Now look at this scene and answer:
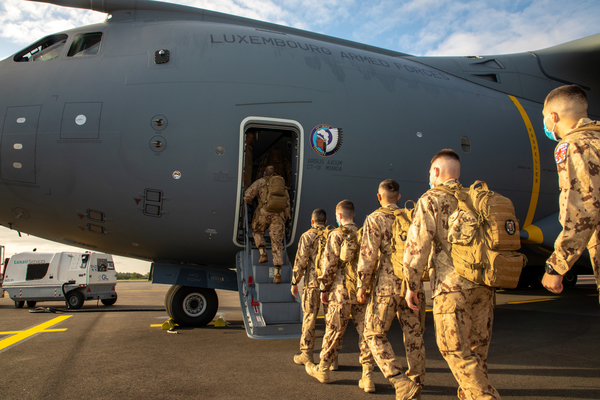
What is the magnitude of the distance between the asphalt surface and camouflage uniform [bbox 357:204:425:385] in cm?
49

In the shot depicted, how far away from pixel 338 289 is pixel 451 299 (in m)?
1.93

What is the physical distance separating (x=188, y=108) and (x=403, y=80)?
4.24 metres

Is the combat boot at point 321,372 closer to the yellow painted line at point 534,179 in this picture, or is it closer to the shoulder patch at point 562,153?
the shoulder patch at point 562,153

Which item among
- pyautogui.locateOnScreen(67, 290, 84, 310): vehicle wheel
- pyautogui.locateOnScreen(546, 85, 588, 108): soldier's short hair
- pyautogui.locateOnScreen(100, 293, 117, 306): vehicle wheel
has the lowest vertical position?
pyautogui.locateOnScreen(100, 293, 117, 306): vehicle wheel

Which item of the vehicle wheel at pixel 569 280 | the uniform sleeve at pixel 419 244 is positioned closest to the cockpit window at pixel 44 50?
the uniform sleeve at pixel 419 244

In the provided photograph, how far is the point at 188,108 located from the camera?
631 centimetres

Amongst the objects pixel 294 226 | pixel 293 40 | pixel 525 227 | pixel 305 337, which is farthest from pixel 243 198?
pixel 525 227

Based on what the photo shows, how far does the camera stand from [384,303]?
3930 mm

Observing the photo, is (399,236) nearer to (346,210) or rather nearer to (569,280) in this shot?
(346,210)

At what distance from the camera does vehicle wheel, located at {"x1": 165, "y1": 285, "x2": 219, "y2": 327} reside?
7.45m

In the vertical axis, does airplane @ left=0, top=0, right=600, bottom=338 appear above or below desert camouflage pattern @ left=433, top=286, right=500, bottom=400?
above

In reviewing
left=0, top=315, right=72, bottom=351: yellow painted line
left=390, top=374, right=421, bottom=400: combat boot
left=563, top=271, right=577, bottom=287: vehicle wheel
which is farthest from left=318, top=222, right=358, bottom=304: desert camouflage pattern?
left=563, top=271, right=577, bottom=287: vehicle wheel

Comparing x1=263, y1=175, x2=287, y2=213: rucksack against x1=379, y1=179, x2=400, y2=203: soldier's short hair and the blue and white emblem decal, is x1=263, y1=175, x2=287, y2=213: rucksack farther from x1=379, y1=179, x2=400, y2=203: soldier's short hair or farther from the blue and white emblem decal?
x1=379, y1=179, x2=400, y2=203: soldier's short hair

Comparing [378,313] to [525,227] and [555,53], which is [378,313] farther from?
[555,53]
